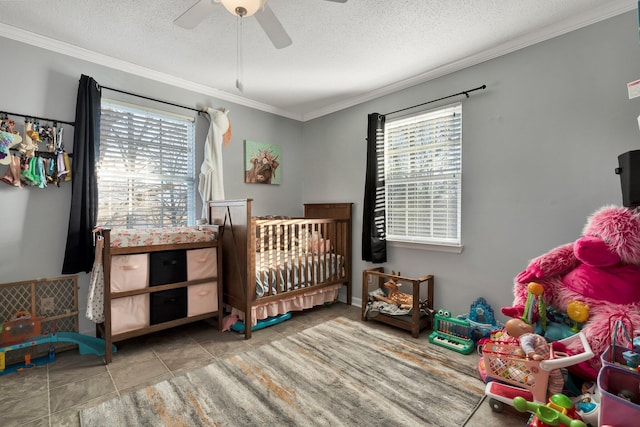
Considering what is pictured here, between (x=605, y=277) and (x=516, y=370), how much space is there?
71cm

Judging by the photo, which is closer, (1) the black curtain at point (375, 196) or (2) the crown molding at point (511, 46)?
(2) the crown molding at point (511, 46)

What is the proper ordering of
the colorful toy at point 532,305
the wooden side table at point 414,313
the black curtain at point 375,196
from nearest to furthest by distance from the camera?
the colorful toy at point 532,305 < the wooden side table at point 414,313 < the black curtain at point 375,196

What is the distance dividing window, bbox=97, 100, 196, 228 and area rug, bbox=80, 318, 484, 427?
1561 millimetres

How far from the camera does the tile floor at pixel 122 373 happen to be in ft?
5.12

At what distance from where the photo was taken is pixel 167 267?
2.39 m

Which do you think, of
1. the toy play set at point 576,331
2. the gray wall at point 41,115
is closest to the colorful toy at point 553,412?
the toy play set at point 576,331

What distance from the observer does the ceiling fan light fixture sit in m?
1.40

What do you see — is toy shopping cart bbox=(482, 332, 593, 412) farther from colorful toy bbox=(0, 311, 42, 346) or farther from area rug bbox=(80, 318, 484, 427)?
colorful toy bbox=(0, 311, 42, 346)

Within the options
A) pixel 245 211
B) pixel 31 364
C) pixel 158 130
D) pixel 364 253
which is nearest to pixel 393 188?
pixel 364 253

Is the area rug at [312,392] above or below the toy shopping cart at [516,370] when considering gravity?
below

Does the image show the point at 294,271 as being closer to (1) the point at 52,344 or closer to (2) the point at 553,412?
(1) the point at 52,344

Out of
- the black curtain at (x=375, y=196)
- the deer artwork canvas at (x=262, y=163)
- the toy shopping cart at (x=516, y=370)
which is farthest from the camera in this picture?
the deer artwork canvas at (x=262, y=163)

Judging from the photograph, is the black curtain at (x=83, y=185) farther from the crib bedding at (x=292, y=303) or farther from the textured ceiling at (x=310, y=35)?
the crib bedding at (x=292, y=303)

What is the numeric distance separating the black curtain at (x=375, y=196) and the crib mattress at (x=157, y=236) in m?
1.53
